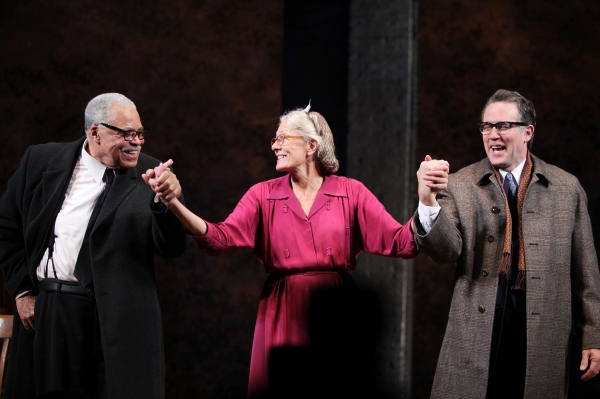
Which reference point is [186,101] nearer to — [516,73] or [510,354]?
[516,73]

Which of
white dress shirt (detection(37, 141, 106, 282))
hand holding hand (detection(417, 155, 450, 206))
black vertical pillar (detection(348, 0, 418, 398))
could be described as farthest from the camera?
white dress shirt (detection(37, 141, 106, 282))

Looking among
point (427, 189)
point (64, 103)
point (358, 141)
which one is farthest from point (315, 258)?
point (64, 103)

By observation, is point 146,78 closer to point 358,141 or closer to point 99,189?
point 99,189

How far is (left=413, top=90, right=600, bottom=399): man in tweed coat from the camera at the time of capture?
2.49 metres

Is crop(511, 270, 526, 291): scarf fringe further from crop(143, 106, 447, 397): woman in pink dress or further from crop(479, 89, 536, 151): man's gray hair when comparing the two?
crop(479, 89, 536, 151): man's gray hair

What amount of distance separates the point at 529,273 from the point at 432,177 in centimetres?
52

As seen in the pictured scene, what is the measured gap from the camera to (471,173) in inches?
106

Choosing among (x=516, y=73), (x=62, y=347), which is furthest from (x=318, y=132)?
(x=516, y=73)

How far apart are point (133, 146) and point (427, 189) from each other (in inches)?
42.6

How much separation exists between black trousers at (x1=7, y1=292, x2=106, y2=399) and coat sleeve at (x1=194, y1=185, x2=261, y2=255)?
0.51 metres

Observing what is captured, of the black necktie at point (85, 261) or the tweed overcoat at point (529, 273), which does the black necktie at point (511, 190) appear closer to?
the tweed overcoat at point (529, 273)

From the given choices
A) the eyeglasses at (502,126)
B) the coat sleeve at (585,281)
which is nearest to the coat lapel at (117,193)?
the eyeglasses at (502,126)

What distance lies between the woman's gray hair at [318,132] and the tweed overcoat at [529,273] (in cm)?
43

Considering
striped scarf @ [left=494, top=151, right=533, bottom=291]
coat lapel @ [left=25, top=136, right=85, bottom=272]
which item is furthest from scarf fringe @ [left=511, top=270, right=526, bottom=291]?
coat lapel @ [left=25, top=136, right=85, bottom=272]
